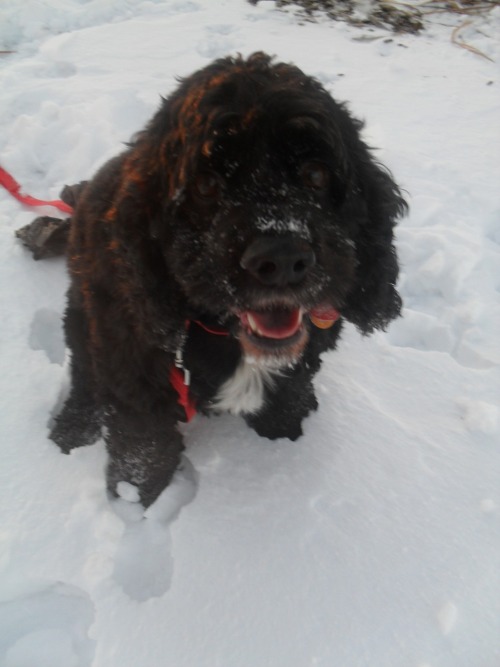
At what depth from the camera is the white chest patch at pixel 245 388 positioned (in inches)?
77.2

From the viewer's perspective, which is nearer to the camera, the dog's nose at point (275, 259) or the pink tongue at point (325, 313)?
the dog's nose at point (275, 259)

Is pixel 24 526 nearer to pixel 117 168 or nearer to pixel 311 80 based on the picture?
pixel 117 168

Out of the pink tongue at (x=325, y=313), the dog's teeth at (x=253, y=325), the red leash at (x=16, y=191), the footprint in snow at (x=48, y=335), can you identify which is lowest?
the footprint in snow at (x=48, y=335)

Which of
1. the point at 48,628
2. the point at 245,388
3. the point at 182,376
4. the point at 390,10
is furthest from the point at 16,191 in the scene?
the point at 390,10

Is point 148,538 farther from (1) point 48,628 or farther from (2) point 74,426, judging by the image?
(2) point 74,426

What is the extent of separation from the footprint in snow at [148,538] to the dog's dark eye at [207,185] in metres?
1.26

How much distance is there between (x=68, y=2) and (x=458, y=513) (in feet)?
18.8

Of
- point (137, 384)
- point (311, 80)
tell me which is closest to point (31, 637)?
point (137, 384)

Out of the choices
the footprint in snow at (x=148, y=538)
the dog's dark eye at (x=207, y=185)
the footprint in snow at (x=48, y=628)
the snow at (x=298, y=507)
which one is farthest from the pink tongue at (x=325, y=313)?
the footprint in snow at (x=48, y=628)

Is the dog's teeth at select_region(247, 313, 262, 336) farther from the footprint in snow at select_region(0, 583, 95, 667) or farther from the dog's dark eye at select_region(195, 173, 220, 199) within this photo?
the footprint in snow at select_region(0, 583, 95, 667)

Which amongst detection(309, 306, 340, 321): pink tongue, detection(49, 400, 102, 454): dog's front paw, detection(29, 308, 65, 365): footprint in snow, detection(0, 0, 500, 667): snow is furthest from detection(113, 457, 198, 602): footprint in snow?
detection(309, 306, 340, 321): pink tongue

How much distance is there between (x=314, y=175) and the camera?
5.27 ft

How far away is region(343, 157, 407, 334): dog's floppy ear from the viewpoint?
1.81 meters

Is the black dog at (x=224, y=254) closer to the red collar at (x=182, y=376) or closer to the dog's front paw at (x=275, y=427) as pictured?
the red collar at (x=182, y=376)
